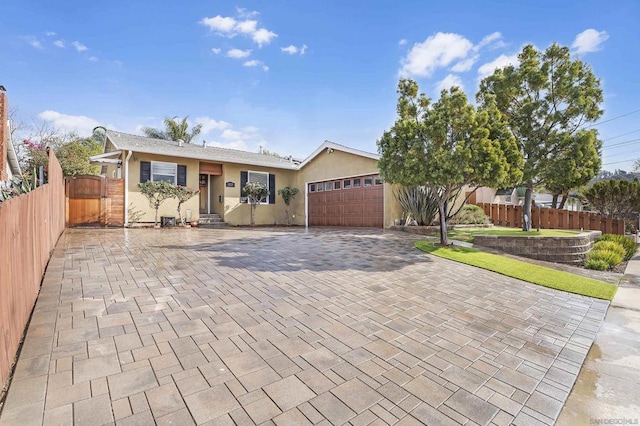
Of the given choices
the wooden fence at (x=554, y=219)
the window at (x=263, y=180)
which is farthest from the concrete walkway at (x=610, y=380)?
the window at (x=263, y=180)

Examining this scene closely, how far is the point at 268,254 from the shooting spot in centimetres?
702

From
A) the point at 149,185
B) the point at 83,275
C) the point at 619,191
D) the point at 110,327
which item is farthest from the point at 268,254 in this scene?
the point at 619,191

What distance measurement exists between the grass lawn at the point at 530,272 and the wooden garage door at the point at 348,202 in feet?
20.7

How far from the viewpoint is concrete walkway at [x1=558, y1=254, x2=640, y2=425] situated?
2053 mm

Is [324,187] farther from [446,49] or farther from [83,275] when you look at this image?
[83,275]

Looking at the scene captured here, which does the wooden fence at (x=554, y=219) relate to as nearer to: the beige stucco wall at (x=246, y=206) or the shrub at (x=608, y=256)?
the shrub at (x=608, y=256)

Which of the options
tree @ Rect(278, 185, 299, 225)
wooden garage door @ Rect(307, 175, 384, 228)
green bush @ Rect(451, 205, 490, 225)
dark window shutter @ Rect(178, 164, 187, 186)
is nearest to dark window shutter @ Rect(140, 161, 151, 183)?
dark window shutter @ Rect(178, 164, 187, 186)

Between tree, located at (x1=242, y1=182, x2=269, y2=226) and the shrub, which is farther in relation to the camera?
tree, located at (x1=242, y1=182, x2=269, y2=226)

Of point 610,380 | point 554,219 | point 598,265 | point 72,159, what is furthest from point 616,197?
point 72,159

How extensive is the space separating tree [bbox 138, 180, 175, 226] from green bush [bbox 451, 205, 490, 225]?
12973 mm

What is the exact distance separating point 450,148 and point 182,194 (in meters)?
11.6

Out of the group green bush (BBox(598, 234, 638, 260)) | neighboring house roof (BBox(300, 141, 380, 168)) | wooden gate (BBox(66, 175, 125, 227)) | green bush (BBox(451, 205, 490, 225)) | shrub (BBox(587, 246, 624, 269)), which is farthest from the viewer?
neighboring house roof (BBox(300, 141, 380, 168))

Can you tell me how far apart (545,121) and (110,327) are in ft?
42.1

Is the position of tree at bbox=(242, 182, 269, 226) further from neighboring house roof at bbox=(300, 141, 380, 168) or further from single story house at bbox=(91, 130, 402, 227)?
neighboring house roof at bbox=(300, 141, 380, 168)
